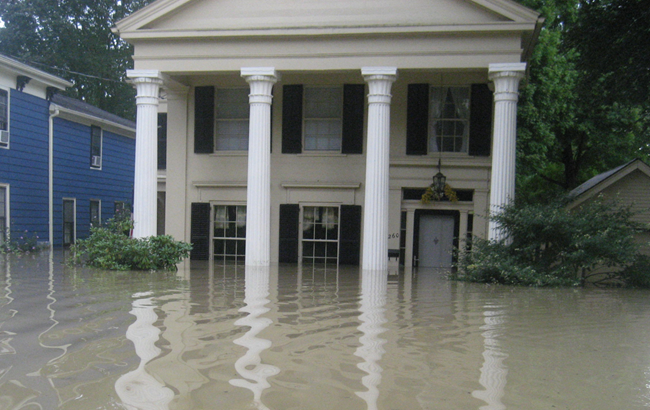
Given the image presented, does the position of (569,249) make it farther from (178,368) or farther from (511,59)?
(178,368)

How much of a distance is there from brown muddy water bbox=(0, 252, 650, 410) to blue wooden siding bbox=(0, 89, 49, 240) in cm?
1290

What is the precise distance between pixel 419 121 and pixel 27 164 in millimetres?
14528

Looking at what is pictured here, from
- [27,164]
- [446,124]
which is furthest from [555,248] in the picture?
[27,164]

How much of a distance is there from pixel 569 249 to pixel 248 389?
11444 millimetres

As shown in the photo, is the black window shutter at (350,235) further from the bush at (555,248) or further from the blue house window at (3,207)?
the blue house window at (3,207)

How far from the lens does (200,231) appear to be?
21672mm

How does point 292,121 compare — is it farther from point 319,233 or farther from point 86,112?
point 86,112

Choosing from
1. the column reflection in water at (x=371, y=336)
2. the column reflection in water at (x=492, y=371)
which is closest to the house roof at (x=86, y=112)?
the column reflection in water at (x=371, y=336)

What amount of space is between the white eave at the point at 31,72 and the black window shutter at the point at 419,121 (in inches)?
519

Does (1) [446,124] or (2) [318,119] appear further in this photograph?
(2) [318,119]

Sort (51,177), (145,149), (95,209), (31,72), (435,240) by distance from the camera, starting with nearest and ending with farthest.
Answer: (145,149) → (435,240) → (31,72) → (51,177) → (95,209)

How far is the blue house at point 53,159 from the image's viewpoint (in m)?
23.9

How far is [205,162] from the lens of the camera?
2184 cm

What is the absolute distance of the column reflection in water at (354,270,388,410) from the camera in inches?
225
